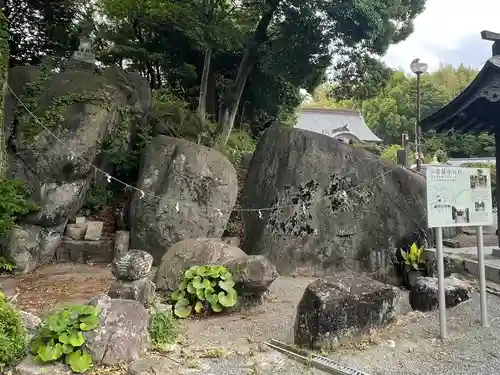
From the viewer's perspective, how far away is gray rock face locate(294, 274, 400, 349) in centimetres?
409

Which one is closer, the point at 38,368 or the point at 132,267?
the point at 38,368

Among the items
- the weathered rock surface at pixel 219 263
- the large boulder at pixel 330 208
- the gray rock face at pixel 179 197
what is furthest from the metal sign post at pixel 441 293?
the gray rock face at pixel 179 197

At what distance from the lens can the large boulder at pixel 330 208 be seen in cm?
828

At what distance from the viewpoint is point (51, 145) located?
30.2ft

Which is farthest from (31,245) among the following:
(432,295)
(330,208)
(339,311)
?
(432,295)

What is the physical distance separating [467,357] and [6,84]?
9.68 meters

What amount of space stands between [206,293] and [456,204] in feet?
10.7

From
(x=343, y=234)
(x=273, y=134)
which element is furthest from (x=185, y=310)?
(x=273, y=134)

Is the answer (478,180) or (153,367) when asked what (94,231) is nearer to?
(153,367)

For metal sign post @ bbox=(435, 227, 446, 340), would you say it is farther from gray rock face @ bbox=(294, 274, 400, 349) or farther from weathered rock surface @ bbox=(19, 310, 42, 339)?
weathered rock surface @ bbox=(19, 310, 42, 339)

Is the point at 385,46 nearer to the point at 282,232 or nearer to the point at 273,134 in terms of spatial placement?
the point at 273,134

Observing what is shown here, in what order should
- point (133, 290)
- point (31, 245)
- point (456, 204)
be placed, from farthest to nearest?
point (31, 245), point (133, 290), point (456, 204)

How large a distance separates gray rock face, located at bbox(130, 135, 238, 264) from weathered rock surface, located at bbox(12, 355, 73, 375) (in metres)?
5.65

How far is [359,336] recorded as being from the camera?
4.22 meters
